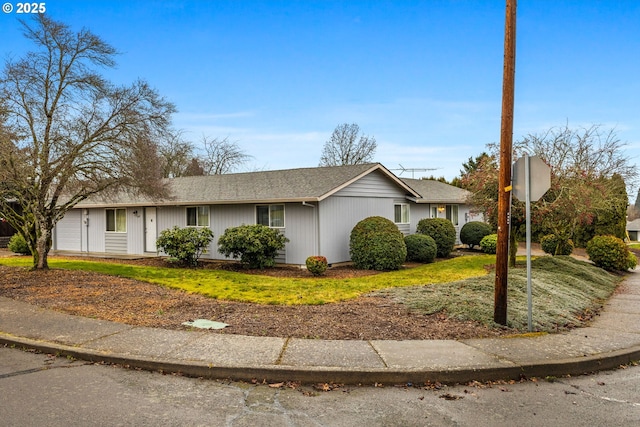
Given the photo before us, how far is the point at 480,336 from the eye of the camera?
6.45m

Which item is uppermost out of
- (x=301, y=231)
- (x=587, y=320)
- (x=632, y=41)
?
(x=632, y=41)

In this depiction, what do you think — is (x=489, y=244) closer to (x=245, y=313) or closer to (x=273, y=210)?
(x=273, y=210)

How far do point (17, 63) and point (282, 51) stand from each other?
28.8 ft

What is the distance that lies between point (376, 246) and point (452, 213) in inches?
459

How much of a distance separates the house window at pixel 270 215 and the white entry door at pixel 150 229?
19.7 feet

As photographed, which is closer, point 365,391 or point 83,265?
point 365,391

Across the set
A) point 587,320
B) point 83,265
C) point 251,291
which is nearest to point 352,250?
point 251,291

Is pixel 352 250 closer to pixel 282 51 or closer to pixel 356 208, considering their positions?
pixel 356 208

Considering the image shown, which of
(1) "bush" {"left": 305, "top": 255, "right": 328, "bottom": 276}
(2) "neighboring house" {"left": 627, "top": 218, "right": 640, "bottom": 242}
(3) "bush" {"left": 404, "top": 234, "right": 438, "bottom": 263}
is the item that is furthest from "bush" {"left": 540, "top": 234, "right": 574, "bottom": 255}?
(2) "neighboring house" {"left": 627, "top": 218, "right": 640, "bottom": 242}

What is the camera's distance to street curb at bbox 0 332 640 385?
4.83 meters

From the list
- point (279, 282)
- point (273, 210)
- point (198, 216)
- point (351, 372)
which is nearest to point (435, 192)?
point (273, 210)

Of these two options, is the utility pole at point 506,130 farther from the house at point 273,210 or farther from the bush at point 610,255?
the bush at point 610,255

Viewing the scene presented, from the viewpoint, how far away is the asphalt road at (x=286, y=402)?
387 centimetres

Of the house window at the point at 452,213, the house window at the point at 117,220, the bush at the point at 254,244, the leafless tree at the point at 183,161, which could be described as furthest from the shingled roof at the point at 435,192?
the leafless tree at the point at 183,161
